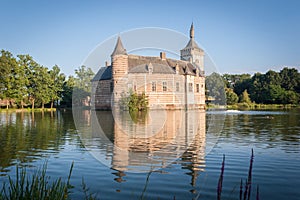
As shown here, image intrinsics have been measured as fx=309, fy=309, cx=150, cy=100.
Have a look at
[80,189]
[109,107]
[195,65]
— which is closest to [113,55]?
[109,107]

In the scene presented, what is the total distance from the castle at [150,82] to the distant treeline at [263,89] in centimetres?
1236

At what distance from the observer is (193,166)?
9617 mm

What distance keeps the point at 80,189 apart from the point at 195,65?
68515 mm

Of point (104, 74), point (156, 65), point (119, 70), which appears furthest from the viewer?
point (104, 74)

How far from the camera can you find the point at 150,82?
61156 millimetres

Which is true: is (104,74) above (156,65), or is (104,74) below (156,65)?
below

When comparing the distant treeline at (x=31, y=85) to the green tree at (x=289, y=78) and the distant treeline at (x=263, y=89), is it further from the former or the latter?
the green tree at (x=289, y=78)

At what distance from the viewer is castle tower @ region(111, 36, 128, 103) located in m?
58.8

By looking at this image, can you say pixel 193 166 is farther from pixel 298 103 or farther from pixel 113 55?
pixel 298 103

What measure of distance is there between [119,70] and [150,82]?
21.8ft

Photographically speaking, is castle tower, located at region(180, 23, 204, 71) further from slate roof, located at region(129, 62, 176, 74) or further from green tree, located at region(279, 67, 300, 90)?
green tree, located at region(279, 67, 300, 90)

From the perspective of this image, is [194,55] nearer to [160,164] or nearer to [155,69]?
[155,69]

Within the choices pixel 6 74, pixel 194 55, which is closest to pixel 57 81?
pixel 6 74

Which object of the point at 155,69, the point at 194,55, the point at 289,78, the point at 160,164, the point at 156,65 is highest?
the point at 194,55
